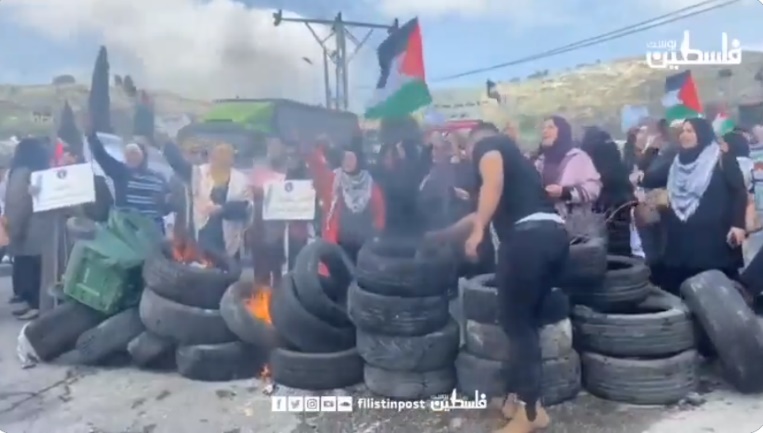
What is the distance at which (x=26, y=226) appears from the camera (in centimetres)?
311

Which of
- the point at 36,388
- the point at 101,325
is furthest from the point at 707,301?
the point at 36,388

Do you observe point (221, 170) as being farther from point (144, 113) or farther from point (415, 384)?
point (415, 384)

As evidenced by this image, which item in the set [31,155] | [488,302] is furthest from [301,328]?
[31,155]

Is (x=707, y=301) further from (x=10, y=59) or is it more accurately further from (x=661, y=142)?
(x=10, y=59)

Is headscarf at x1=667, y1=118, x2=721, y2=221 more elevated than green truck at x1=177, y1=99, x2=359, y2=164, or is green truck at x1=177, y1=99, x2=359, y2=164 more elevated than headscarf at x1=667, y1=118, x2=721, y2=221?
green truck at x1=177, y1=99, x2=359, y2=164

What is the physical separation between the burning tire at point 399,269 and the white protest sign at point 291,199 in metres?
0.27

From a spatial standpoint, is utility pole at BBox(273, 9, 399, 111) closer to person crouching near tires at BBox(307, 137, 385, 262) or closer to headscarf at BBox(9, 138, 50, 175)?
person crouching near tires at BBox(307, 137, 385, 262)

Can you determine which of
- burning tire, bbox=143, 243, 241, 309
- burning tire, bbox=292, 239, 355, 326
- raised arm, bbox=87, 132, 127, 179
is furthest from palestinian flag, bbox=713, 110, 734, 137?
raised arm, bbox=87, 132, 127, 179

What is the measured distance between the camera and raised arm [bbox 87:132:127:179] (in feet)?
9.73

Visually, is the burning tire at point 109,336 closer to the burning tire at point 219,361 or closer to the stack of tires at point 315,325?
the burning tire at point 219,361

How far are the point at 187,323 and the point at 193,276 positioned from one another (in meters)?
0.20

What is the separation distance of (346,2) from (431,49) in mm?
360

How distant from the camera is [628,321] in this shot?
120 inches

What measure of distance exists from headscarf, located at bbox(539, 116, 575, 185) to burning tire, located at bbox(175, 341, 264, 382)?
1.37 m
